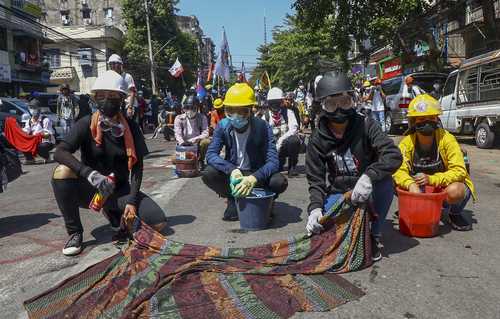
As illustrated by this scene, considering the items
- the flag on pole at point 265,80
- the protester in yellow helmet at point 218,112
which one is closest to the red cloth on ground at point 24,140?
the protester in yellow helmet at point 218,112

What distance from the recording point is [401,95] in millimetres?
14352

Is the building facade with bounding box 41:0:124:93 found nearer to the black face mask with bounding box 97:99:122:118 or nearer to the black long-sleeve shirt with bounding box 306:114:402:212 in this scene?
the black face mask with bounding box 97:99:122:118

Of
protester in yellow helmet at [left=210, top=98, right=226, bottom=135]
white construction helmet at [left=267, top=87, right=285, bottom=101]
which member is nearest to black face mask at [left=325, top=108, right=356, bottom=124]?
white construction helmet at [left=267, top=87, right=285, bottom=101]

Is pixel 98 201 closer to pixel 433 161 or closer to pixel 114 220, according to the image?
pixel 114 220

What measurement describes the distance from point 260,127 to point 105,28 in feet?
131

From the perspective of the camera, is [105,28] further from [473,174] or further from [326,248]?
[326,248]

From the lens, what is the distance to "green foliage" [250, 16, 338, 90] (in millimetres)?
31250

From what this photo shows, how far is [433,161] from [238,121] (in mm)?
1881

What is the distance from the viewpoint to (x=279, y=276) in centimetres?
303

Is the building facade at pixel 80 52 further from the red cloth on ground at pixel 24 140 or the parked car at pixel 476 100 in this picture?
the parked car at pixel 476 100

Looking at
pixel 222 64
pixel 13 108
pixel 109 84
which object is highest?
pixel 222 64

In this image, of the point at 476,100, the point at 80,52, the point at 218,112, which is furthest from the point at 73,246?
the point at 80,52

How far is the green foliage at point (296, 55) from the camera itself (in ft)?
103

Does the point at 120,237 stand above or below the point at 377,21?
below
